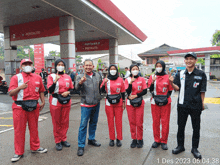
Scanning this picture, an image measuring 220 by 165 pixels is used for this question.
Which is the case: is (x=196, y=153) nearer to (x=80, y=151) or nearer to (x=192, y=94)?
(x=192, y=94)

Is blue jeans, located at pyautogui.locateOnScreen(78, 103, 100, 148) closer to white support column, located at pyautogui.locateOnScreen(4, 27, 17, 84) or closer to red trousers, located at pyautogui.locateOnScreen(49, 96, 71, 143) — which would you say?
red trousers, located at pyautogui.locateOnScreen(49, 96, 71, 143)

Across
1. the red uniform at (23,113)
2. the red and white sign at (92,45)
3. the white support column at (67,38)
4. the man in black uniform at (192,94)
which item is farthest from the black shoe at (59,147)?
the red and white sign at (92,45)

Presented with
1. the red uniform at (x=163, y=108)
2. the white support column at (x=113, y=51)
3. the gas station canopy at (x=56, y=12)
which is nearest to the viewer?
the red uniform at (x=163, y=108)

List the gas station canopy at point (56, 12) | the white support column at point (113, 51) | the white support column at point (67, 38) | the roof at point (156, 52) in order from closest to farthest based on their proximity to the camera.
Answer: the gas station canopy at point (56, 12) → the white support column at point (67, 38) → the white support column at point (113, 51) → the roof at point (156, 52)

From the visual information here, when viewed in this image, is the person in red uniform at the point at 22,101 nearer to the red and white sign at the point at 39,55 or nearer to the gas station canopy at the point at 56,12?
the gas station canopy at the point at 56,12

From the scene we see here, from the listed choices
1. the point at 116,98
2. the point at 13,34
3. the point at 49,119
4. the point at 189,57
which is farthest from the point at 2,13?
the point at 189,57

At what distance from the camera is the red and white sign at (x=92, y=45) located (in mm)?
19312

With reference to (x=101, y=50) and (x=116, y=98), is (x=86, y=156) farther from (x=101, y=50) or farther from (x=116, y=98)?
(x=101, y=50)

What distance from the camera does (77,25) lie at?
13.7 metres

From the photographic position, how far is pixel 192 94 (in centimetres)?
347

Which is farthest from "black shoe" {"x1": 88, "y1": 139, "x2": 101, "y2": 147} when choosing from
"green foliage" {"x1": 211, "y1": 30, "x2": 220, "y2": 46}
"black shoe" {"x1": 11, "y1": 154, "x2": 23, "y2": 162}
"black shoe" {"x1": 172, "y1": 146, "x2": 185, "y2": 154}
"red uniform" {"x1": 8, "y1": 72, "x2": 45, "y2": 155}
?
"green foliage" {"x1": 211, "y1": 30, "x2": 220, "y2": 46}

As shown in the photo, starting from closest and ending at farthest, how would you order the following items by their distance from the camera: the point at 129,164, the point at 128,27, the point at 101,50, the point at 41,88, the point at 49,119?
1. the point at 129,164
2. the point at 41,88
3. the point at 49,119
4. the point at 128,27
5. the point at 101,50

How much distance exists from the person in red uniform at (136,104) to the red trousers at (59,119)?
1.35 metres

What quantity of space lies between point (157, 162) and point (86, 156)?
1.31 meters
